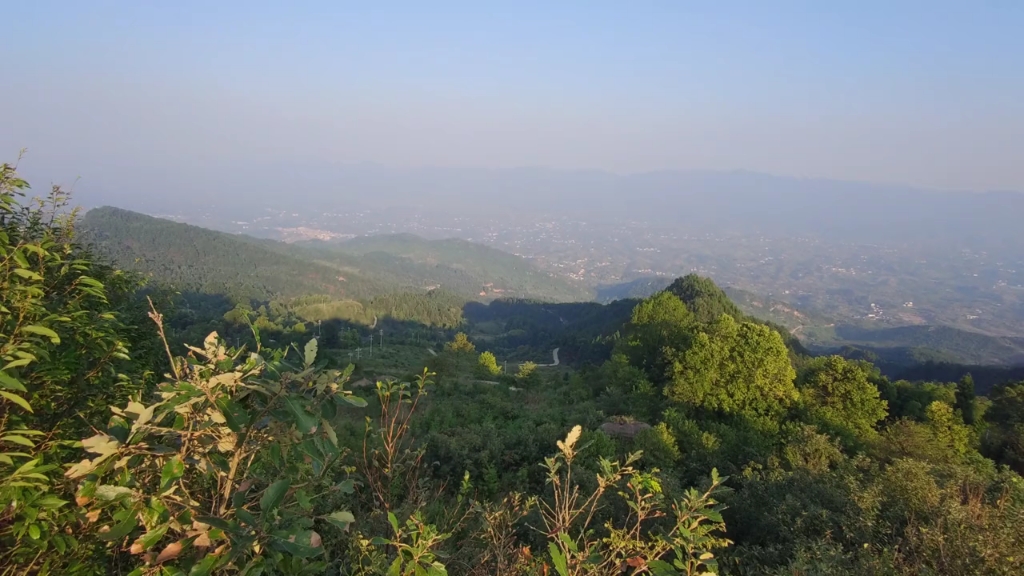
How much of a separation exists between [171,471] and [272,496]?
0.30 m

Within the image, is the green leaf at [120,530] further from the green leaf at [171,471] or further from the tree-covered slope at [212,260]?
the tree-covered slope at [212,260]

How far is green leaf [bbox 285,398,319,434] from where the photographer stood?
1504 mm

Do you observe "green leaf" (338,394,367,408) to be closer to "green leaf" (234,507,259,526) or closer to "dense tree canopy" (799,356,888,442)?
"green leaf" (234,507,259,526)

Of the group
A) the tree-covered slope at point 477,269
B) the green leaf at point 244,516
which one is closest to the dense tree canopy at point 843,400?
the green leaf at point 244,516

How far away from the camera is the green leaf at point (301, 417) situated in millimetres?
1504

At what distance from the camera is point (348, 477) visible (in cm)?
304

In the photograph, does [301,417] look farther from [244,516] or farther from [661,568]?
[661,568]

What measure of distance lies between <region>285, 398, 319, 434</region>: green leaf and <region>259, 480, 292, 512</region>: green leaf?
0.68 feet

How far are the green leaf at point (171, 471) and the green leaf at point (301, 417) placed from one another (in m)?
0.35

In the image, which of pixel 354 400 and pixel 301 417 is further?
pixel 354 400

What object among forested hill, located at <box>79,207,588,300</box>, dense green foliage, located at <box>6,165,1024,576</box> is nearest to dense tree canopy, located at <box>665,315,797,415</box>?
dense green foliage, located at <box>6,165,1024,576</box>

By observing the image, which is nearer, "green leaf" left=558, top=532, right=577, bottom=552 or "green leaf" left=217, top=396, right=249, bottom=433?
"green leaf" left=217, top=396, right=249, bottom=433

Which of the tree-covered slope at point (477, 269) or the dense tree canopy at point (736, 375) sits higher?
the dense tree canopy at point (736, 375)

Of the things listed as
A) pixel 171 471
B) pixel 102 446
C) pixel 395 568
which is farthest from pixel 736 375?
pixel 102 446
